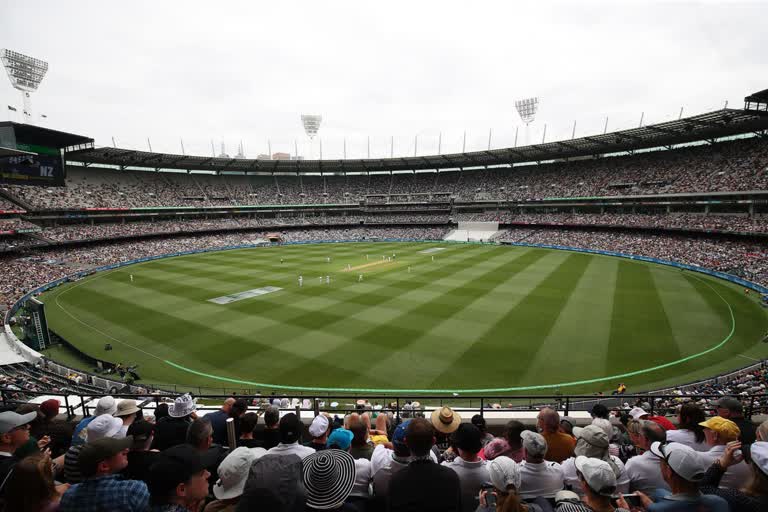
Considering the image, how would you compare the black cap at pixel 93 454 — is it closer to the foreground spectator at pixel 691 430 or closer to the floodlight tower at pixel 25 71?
the foreground spectator at pixel 691 430

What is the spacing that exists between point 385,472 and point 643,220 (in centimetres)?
6164

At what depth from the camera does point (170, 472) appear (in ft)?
9.17

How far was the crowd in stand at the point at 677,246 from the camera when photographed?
32781 millimetres

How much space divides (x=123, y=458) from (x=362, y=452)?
8.75ft

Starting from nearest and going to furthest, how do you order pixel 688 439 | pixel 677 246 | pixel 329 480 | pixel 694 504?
pixel 694 504 < pixel 329 480 < pixel 688 439 < pixel 677 246

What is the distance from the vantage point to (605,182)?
195 feet

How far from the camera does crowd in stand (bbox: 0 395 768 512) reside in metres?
2.75

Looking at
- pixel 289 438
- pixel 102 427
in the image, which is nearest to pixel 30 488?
pixel 102 427

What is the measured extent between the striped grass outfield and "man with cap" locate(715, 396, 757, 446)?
33.4 feet

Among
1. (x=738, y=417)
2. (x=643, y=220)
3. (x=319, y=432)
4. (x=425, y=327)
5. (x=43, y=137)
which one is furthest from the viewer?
(x=643, y=220)

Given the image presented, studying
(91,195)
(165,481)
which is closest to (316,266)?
(165,481)

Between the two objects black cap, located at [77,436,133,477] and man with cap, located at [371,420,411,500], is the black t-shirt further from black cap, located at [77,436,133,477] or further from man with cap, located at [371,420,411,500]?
man with cap, located at [371,420,411,500]

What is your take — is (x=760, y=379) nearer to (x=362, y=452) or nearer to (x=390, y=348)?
(x=390, y=348)

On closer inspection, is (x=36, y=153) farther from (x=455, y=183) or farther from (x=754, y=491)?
(x=455, y=183)
